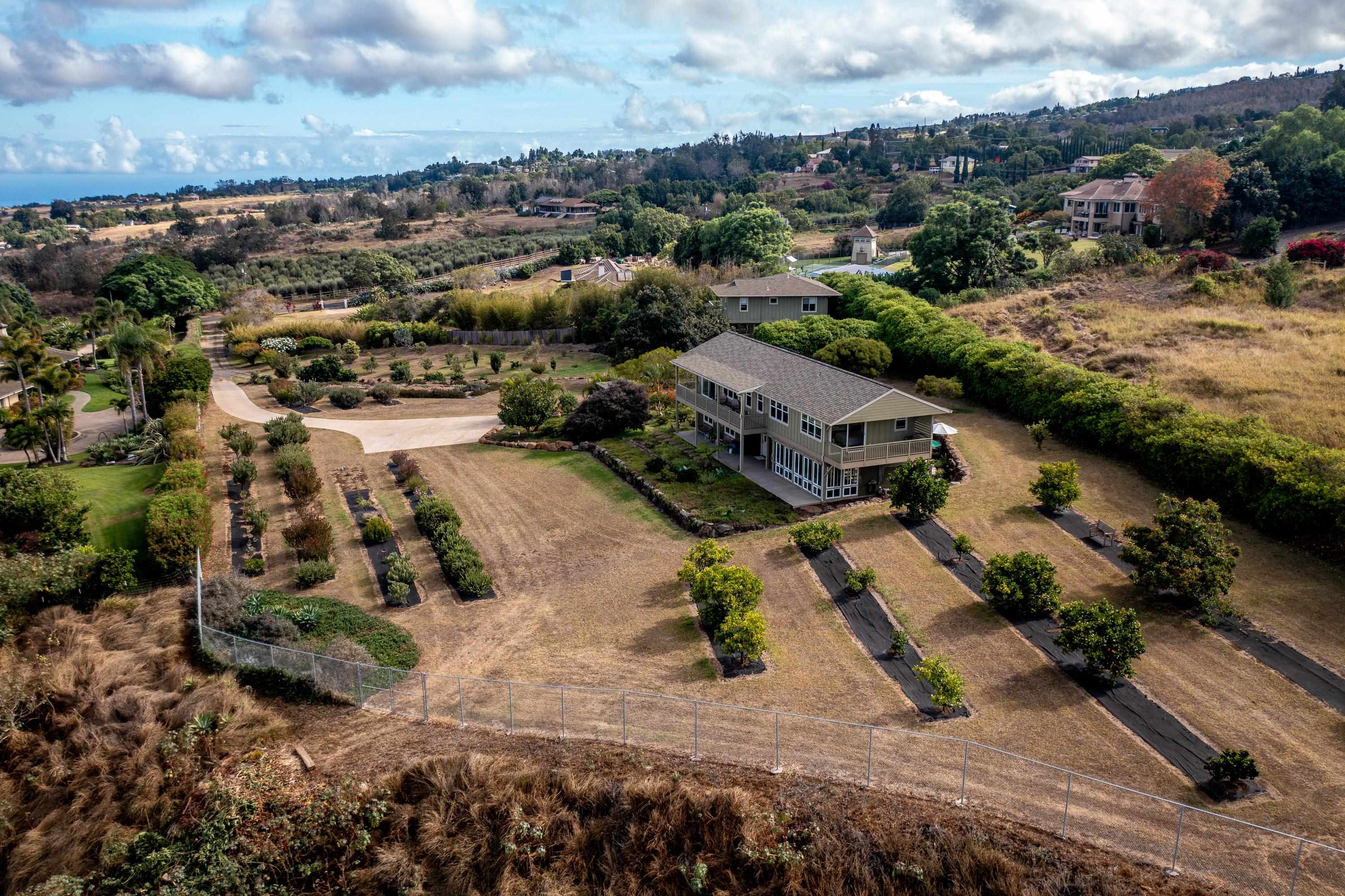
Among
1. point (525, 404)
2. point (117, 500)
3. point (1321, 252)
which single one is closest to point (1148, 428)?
point (525, 404)

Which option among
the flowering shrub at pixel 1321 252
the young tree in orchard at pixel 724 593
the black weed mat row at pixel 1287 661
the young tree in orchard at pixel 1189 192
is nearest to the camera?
the black weed mat row at pixel 1287 661

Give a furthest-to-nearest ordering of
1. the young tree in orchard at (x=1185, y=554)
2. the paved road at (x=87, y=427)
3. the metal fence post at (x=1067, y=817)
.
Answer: the paved road at (x=87, y=427) < the young tree in orchard at (x=1185, y=554) < the metal fence post at (x=1067, y=817)

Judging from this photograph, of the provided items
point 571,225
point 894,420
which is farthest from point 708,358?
point 571,225

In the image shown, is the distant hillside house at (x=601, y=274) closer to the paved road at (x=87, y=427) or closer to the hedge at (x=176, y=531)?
the paved road at (x=87, y=427)

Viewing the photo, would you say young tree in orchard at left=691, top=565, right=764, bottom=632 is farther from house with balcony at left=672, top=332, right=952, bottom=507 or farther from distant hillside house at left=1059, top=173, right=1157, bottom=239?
distant hillside house at left=1059, top=173, right=1157, bottom=239

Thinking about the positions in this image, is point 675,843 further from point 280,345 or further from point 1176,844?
point 280,345

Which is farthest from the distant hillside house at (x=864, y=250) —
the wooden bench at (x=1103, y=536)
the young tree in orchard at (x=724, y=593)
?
the young tree in orchard at (x=724, y=593)

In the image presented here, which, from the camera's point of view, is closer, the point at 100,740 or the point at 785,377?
the point at 100,740

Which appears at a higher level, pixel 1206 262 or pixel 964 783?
pixel 1206 262
